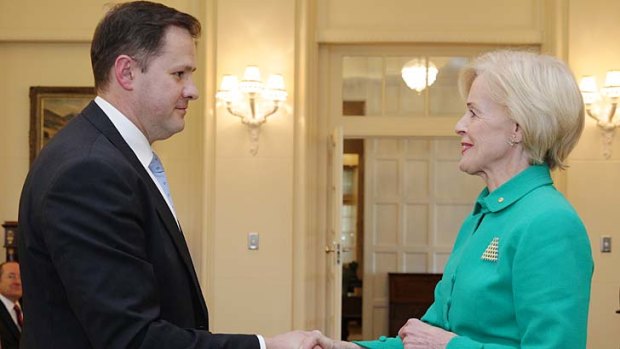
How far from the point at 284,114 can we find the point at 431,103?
1.36 m

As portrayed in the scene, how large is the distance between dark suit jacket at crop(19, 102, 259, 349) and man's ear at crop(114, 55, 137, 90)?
96mm

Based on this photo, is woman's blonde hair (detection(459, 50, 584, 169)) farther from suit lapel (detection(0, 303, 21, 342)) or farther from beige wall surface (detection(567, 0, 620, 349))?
beige wall surface (detection(567, 0, 620, 349))

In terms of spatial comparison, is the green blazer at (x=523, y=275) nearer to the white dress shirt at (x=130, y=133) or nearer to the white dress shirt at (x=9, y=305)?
the white dress shirt at (x=130, y=133)

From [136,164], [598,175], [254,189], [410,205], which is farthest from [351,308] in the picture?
[136,164]

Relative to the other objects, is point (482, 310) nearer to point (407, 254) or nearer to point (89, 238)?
point (89, 238)

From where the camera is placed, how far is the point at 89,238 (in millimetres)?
2031

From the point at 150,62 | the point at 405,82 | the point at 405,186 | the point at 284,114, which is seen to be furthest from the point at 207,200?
the point at 150,62

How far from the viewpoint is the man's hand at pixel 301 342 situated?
2.35m

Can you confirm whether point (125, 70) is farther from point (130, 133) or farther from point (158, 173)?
point (158, 173)

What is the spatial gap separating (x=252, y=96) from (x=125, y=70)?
16.4ft

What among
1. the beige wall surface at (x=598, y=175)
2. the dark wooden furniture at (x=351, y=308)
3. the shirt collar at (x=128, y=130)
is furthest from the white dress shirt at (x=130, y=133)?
the dark wooden furniture at (x=351, y=308)

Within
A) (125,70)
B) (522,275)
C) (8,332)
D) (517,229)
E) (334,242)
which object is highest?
(125,70)

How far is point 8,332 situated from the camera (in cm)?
566

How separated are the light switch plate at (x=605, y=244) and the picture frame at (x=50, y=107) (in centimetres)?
427
